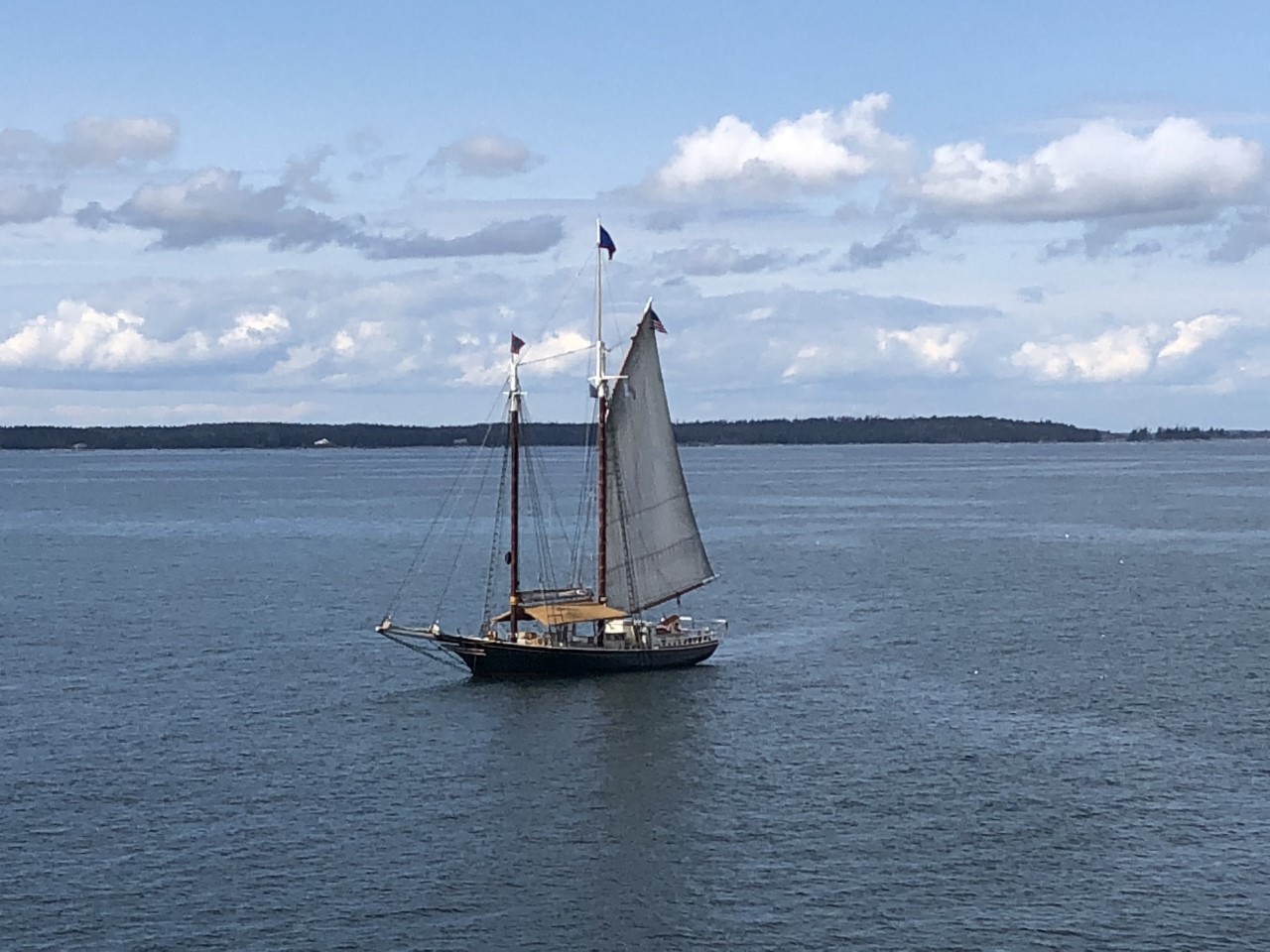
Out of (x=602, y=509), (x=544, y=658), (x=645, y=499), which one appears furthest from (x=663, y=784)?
(x=645, y=499)

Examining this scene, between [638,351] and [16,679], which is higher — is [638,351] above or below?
above

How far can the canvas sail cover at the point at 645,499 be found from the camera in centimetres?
8825

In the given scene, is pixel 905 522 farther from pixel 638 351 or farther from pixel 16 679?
pixel 16 679

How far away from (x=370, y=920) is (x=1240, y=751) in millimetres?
36349

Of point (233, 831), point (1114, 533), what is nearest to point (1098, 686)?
point (233, 831)

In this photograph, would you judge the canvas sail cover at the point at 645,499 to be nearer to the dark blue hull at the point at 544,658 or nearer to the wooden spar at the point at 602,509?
the wooden spar at the point at 602,509

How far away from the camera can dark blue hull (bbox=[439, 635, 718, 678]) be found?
3243 inches

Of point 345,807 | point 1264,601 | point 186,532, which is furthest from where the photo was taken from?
point 186,532

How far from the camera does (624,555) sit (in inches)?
3499

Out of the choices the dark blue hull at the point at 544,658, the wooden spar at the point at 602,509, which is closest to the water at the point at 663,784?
the dark blue hull at the point at 544,658

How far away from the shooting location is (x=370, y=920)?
48.9m

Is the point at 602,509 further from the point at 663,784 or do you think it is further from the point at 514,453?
the point at 663,784

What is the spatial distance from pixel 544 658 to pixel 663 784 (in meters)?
20.4

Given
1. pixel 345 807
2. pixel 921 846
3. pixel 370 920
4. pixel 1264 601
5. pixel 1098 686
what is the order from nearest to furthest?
pixel 370 920
pixel 921 846
pixel 345 807
pixel 1098 686
pixel 1264 601
